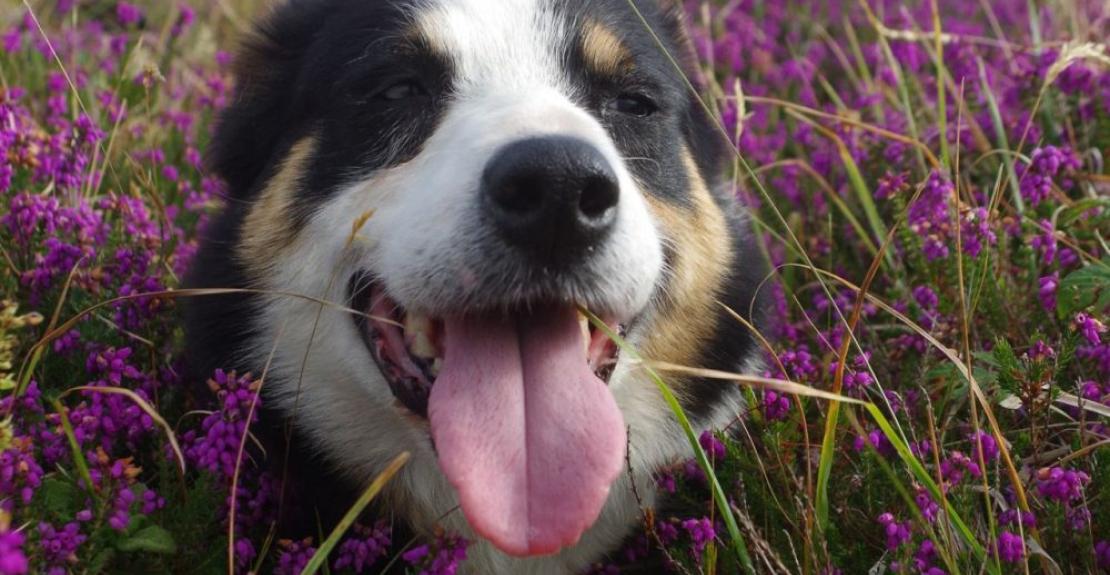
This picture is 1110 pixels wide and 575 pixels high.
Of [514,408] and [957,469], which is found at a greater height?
[514,408]

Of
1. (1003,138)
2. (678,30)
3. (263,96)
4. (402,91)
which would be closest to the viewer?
(402,91)

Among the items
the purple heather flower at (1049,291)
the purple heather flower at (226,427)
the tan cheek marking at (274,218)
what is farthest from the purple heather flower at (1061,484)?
the tan cheek marking at (274,218)

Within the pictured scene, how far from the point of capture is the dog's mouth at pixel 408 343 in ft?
8.63

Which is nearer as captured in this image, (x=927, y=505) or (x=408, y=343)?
(x=927, y=505)

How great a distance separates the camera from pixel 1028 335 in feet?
10.7

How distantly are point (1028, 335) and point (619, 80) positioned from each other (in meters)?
1.37

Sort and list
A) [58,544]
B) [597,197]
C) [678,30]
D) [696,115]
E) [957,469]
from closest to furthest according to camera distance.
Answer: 1. [58,544]
2. [597,197]
3. [957,469]
4. [696,115]
5. [678,30]

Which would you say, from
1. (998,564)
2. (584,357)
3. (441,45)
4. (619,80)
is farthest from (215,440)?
(998,564)

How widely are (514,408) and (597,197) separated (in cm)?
49

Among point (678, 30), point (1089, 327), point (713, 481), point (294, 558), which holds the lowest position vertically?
point (1089, 327)

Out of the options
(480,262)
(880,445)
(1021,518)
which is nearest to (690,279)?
(880,445)

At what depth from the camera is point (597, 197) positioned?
2408 millimetres

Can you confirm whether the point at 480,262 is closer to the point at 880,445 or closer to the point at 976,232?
the point at 880,445

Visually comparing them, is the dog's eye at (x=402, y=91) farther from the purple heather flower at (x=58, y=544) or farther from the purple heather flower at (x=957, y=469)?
the purple heather flower at (x=957, y=469)
